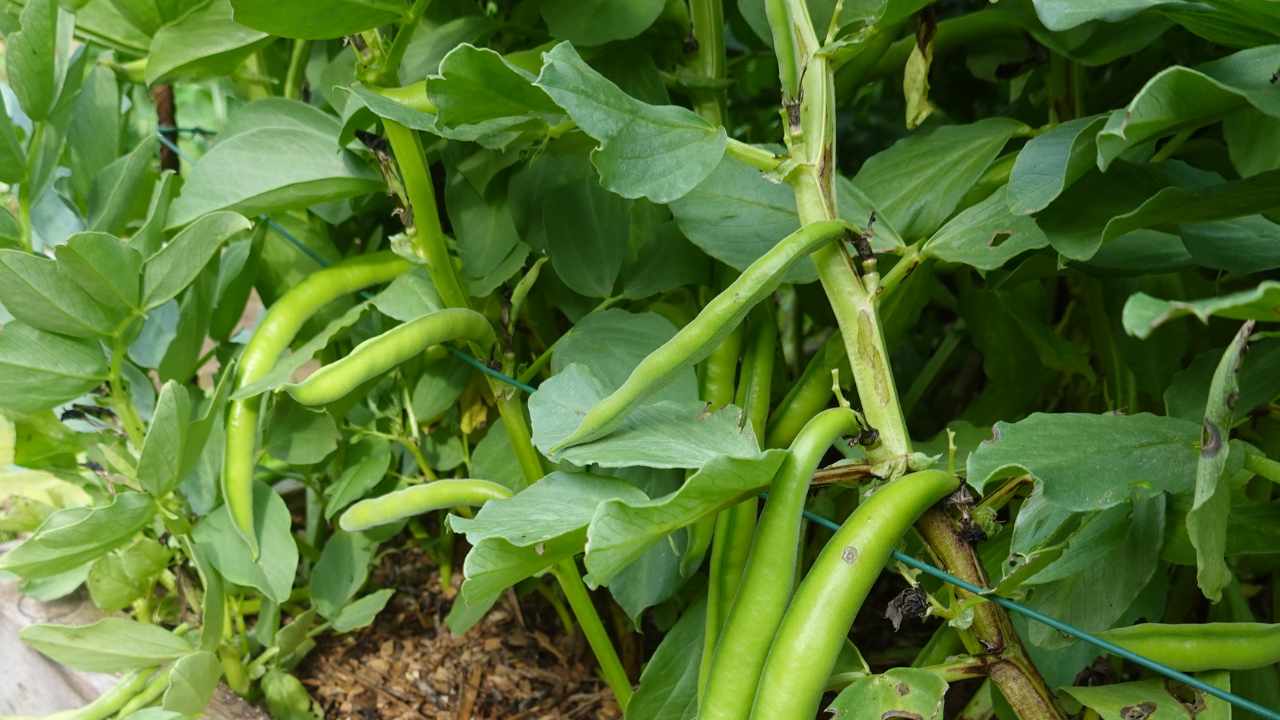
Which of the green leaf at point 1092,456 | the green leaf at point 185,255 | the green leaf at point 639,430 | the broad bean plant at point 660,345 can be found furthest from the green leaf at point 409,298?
the green leaf at point 1092,456

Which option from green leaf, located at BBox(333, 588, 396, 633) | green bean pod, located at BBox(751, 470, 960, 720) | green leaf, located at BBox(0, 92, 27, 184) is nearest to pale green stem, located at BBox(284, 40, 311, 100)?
green leaf, located at BBox(0, 92, 27, 184)

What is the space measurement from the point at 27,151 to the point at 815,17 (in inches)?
23.3

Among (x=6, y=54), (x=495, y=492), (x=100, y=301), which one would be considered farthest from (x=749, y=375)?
(x=6, y=54)

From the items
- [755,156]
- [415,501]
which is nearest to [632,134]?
[755,156]

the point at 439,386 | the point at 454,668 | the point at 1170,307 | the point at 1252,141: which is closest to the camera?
the point at 1170,307

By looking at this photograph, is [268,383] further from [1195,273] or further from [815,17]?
[1195,273]

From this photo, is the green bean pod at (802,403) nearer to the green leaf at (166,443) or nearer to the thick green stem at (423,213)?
the thick green stem at (423,213)

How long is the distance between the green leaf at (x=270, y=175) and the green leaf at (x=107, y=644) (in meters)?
0.31

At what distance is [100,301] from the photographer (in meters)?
0.77

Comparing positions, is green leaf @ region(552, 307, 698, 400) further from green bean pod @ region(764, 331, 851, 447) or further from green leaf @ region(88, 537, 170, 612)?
green leaf @ region(88, 537, 170, 612)

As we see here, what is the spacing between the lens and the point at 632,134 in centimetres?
56

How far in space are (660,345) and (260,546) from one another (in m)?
0.34

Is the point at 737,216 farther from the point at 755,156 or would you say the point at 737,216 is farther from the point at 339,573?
the point at 339,573

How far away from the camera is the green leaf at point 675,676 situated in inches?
29.4
